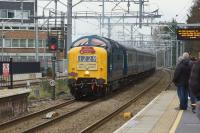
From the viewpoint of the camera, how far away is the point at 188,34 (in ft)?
101

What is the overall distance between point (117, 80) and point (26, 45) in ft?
194

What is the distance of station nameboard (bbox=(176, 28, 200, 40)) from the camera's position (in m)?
30.5

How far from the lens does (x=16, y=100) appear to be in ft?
64.7

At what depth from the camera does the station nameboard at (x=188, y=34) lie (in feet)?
100

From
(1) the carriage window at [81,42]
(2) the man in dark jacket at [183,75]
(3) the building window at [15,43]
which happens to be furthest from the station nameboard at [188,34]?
(3) the building window at [15,43]

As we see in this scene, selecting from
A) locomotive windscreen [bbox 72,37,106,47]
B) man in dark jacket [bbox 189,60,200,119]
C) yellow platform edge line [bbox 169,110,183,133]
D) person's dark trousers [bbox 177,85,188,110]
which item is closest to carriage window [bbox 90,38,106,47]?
locomotive windscreen [bbox 72,37,106,47]

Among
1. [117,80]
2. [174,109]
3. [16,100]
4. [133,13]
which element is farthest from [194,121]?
[133,13]

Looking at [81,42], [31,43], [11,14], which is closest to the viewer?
[81,42]

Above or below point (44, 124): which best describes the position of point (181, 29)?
above

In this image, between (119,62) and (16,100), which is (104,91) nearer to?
(119,62)

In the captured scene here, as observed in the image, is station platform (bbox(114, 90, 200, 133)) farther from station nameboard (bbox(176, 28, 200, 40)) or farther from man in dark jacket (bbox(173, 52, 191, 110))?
station nameboard (bbox(176, 28, 200, 40))

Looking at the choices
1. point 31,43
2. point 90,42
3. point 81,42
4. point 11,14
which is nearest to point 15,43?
point 31,43

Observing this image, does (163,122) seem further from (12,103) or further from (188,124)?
(12,103)

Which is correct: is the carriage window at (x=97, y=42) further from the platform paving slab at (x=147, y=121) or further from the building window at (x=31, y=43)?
the building window at (x=31, y=43)
